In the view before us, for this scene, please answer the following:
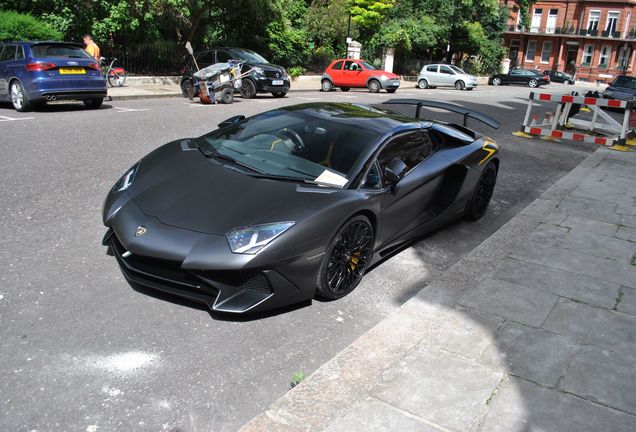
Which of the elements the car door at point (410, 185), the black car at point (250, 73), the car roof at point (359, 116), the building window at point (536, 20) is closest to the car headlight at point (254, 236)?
the car door at point (410, 185)

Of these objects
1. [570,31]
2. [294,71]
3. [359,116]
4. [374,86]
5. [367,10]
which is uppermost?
[367,10]

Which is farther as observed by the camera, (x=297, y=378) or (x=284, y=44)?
(x=284, y=44)

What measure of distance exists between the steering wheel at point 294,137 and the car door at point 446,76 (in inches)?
1211

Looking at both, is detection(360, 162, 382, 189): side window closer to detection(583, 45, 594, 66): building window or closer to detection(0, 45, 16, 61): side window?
detection(0, 45, 16, 61): side window

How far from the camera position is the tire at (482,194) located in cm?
623

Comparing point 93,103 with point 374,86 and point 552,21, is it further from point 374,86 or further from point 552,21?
point 552,21

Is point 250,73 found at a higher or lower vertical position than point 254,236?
lower

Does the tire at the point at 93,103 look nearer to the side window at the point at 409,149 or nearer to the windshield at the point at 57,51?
the windshield at the point at 57,51

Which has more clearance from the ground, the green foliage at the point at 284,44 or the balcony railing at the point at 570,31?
the balcony railing at the point at 570,31

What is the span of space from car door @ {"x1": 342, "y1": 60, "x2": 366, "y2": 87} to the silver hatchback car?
9221 millimetres

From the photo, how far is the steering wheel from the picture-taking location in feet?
15.3

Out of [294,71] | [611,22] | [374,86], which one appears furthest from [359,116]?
[611,22]

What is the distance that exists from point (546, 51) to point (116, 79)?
68876 mm

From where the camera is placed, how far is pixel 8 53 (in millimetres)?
12719
